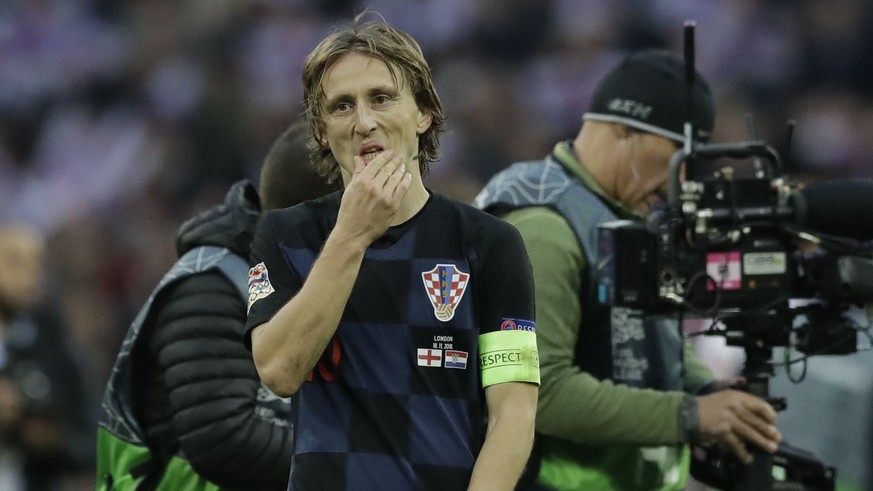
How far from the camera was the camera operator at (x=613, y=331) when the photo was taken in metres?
4.66

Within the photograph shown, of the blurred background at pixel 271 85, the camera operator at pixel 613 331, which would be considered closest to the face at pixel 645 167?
the camera operator at pixel 613 331

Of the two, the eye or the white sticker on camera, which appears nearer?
the eye

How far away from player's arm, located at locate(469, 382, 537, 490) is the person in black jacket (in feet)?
3.98

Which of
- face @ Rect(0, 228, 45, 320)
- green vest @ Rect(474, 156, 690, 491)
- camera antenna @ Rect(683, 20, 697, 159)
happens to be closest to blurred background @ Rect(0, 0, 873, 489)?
face @ Rect(0, 228, 45, 320)

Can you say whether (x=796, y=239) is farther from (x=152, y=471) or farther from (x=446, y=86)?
(x=446, y=86)

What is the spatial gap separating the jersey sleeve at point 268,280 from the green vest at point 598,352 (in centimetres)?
165

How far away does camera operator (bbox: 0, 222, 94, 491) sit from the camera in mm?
6672

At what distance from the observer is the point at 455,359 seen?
3197mm

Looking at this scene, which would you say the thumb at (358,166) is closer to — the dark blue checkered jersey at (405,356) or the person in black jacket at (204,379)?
the dark blue checkered jersey at (405,356)

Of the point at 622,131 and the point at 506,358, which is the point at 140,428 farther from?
the point at 622,131

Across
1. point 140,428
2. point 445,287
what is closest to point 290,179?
point 140,428

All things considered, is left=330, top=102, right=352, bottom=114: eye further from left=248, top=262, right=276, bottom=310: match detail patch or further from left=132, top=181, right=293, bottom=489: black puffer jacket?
left=132, top=181, right=293, bottom=489: black puffer jacket

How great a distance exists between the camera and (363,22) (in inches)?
136

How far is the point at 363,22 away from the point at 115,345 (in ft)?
23.1
